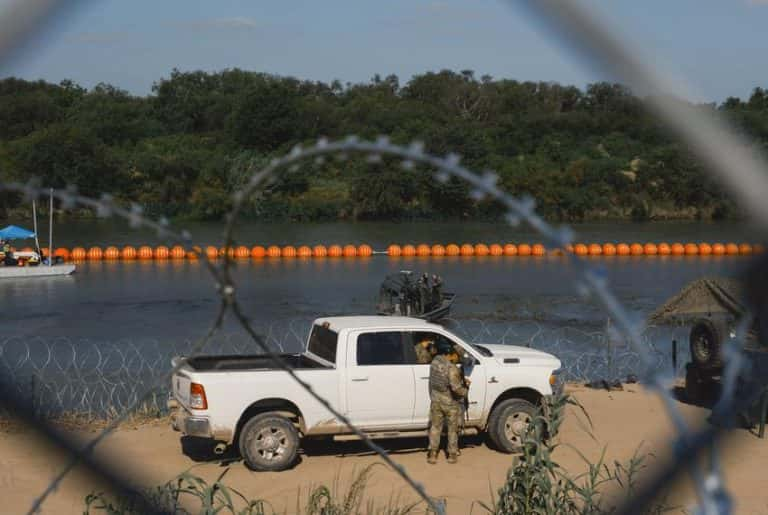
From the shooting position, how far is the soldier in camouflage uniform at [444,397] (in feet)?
35.1

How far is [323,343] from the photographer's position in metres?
11.7

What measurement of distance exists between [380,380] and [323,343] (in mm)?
1001

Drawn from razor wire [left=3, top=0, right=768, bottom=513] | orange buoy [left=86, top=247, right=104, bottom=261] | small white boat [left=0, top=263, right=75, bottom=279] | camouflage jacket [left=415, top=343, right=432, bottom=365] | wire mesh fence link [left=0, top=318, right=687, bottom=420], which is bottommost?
wire mesh fence link [left=0, top=318, right=687, bottom=420]

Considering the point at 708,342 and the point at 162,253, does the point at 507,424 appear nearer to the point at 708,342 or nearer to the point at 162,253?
the point at 708,342

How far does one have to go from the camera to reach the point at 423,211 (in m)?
42.3

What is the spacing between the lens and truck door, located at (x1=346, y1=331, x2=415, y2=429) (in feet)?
36.0

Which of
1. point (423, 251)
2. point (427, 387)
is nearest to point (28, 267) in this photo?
point (423, 251)

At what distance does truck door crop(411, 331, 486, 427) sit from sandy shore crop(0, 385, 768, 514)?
473mm

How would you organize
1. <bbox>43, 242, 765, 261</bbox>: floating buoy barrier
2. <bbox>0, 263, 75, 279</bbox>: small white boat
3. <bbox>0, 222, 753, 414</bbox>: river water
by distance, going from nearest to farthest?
<bbox>0, 222, 753, 414</bbox>: river water
<bbox>0, 263, 75, 279</bbox>: small white boat
<bbox>43, 242, 765, 261</bbox>: floating buoy barrier

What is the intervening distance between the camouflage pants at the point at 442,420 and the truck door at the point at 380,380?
0.40 meters

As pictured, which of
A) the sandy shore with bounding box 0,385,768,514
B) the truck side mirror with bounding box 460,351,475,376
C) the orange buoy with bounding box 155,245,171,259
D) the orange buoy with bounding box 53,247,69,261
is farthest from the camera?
the orange buoy with bounding box 155,245,171,259

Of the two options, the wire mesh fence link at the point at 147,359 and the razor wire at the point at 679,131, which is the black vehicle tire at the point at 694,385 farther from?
the razor wire at the point at 679,131

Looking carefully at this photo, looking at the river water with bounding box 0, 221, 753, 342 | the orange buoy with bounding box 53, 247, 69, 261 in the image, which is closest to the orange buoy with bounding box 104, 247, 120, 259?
the river water with bounding box 0, 221, 753, 342

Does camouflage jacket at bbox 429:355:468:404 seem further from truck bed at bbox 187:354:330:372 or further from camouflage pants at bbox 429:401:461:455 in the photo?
truck bed at bbox 187:354:330:372
